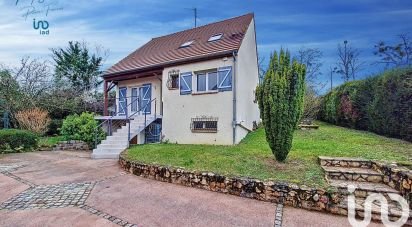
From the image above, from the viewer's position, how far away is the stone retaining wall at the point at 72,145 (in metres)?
14.1

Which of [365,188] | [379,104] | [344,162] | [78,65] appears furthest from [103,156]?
[78,65]

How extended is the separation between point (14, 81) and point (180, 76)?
13958mm

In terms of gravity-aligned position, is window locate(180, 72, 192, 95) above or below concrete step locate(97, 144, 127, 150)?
above

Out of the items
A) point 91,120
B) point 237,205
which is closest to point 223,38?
point 91,120

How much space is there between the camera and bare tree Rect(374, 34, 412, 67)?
810 inches

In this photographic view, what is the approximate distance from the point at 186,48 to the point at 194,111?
427cm

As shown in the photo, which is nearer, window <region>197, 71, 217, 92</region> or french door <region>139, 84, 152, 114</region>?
window <region>197, 71, 217, 92</region>

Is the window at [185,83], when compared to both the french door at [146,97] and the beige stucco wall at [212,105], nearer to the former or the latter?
the beige stucco wall at [212,105]

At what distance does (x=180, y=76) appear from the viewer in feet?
42.0

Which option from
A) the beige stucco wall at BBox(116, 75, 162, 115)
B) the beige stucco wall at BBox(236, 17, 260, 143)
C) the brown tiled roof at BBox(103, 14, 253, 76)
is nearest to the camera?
the beige stucco wall at BBox(236, 17, 260, 143)

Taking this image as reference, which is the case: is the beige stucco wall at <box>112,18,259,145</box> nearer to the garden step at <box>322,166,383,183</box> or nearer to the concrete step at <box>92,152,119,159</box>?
the concrete step at <box>92,152,119,159</box>

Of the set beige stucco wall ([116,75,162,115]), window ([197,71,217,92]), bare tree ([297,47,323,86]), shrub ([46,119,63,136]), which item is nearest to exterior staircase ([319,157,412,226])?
window ([197,71,217,92])

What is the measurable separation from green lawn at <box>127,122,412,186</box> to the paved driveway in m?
0.85

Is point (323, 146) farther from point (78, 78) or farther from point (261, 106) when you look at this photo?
point (78, 78)
